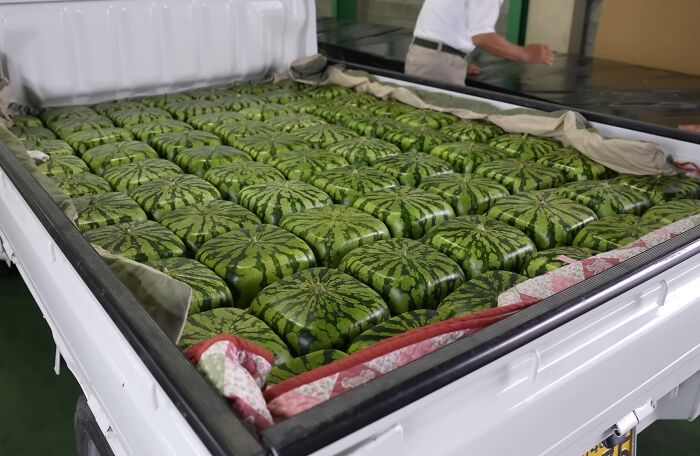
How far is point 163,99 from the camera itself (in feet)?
13.1

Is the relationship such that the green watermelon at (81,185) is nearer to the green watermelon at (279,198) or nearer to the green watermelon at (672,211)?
the green watermelon at (279,198)

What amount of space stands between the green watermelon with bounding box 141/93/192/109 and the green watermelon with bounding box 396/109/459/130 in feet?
4.51

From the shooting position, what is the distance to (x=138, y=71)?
4.02m

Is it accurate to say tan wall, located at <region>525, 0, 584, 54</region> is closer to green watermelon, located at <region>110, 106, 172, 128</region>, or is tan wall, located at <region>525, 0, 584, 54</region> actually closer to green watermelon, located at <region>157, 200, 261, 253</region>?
green watermelon, located at <region>110, 106, 172, 128</region>

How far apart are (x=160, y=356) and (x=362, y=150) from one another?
2.08m

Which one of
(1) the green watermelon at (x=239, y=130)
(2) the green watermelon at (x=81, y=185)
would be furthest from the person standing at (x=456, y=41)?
(2) the green watermelon at (x=81, y=185)

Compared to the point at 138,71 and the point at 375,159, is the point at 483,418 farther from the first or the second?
the point at 138,71

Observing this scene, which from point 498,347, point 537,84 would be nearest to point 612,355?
point 498,347

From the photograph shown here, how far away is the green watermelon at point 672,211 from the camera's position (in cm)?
233

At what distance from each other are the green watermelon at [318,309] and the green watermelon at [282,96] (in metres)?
2.32

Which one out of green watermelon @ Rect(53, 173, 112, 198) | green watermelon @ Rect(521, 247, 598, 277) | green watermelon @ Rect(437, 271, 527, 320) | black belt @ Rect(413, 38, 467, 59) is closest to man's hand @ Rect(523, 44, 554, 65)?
black belt @ Rect(413, 38, 467, 59)

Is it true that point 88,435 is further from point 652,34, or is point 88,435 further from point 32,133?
point 652,34

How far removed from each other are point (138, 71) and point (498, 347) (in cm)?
347

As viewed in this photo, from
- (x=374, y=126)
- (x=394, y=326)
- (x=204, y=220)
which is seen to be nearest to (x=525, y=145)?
(x=374, y=126)
